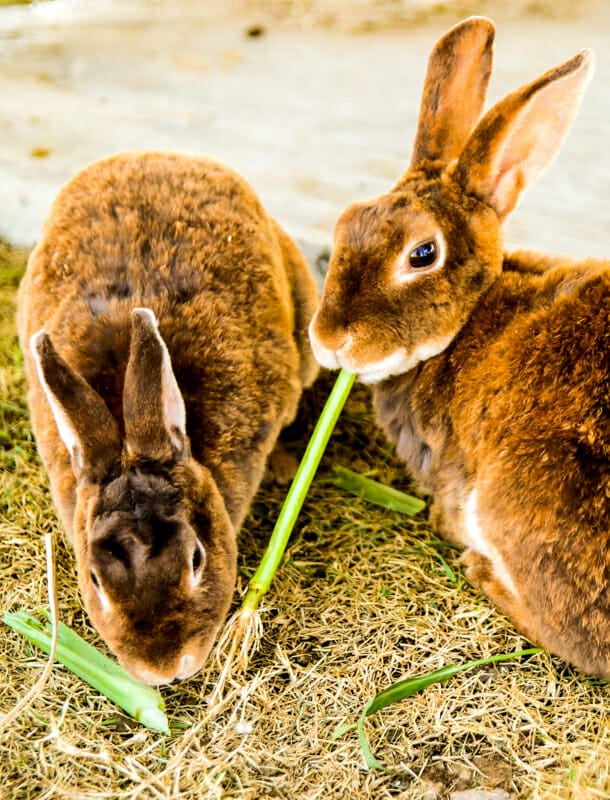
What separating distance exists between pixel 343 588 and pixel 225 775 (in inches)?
29.9

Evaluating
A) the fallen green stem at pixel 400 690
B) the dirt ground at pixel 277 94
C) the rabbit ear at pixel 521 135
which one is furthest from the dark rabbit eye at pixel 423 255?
the dirt ground at pixel 277 94

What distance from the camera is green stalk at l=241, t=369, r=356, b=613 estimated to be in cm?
275

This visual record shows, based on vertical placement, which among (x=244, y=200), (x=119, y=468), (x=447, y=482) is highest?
(x=244, y=200)

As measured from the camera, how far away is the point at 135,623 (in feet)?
6.99

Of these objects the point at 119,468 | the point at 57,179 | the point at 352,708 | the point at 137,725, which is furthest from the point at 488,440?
the point at 57,179

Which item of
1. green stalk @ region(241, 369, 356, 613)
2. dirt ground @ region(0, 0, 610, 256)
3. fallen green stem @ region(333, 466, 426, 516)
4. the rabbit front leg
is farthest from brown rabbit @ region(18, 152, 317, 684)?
dirt ground @ region(0, 0, 610, 256)

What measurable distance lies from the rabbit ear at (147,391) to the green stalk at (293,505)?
618mm

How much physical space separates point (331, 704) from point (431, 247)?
4.46 feet

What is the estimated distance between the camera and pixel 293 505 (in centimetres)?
287

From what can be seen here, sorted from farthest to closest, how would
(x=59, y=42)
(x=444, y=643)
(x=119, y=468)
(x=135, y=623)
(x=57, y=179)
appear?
(x=59, y=42) < (x=57, y=179) < (x=444, y=643) < (x=119, y=468) < (x=135, y=623)

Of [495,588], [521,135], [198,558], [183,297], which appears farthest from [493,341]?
[198,558]

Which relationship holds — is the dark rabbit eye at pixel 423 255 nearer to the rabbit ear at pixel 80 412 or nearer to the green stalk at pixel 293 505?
the green stalk at pixel 293 505

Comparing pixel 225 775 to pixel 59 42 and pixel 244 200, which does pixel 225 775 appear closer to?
pixel 244 200

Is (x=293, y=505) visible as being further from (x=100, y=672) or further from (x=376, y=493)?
(x=100, y=672)
